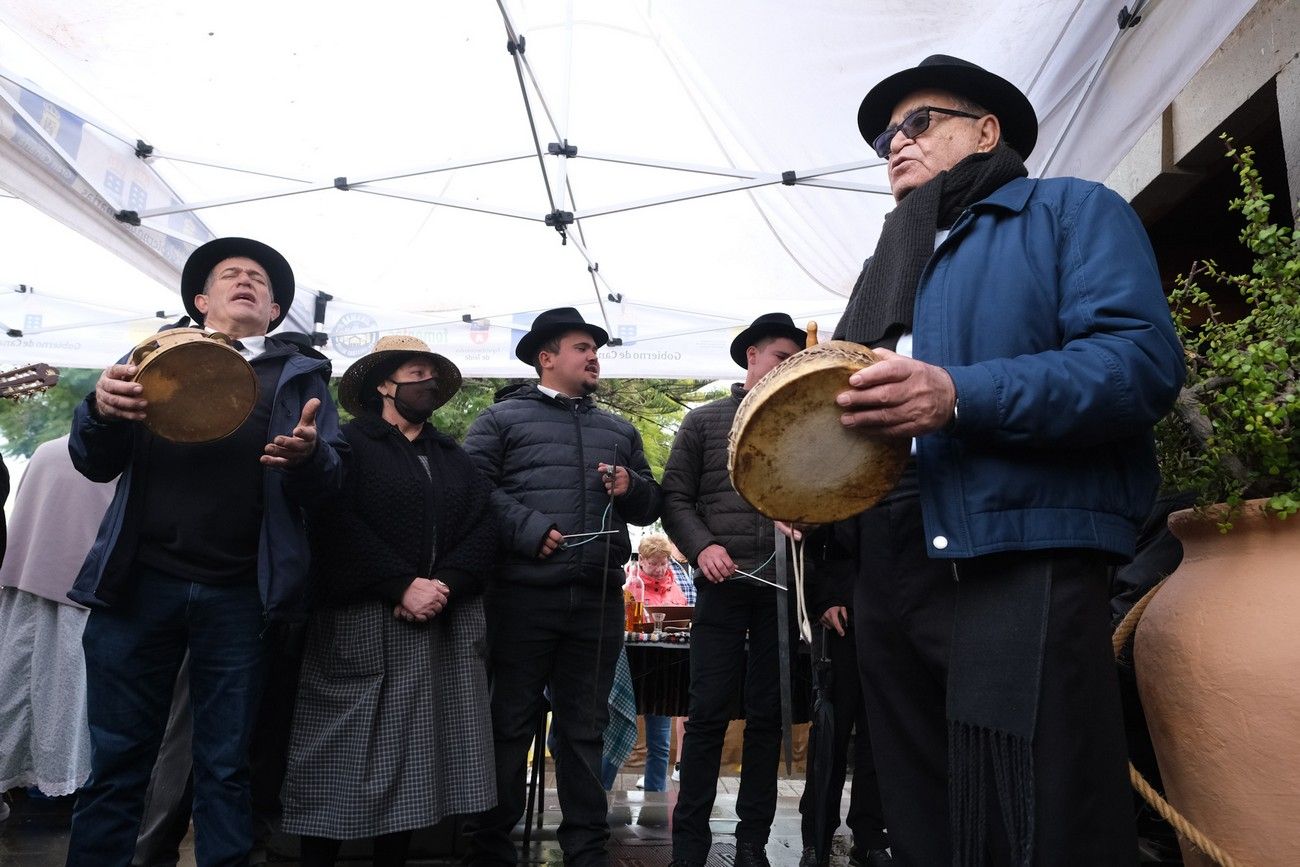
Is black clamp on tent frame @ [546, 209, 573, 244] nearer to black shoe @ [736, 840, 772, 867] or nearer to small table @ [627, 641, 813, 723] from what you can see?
small table @ [627, 641, 813, 723]

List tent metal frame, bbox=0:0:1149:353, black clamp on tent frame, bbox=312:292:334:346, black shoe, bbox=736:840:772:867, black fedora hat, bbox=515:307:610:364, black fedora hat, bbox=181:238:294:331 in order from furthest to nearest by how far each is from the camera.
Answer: black clamp on tent frame, bbox=312:292:334:346
tent metal frame, bbox=0:0:1149:353
black fedora hat, bbox=515:307:610:364
black shoe, bbox=736:840:772:867
black fedora hat, bbox=181:238:294:331

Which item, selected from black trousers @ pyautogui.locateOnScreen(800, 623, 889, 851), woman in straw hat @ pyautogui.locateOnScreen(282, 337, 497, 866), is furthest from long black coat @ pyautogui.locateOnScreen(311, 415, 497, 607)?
black trousers @ pyautogui.locateOnScreen(800, 623, 889, 851)

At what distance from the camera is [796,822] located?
544cm

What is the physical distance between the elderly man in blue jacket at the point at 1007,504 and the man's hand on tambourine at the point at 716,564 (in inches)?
78.1

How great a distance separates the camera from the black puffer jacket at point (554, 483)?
151 inches

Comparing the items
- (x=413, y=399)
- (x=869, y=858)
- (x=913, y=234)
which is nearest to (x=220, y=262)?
(x=413, y=399)

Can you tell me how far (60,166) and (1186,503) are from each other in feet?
17.9

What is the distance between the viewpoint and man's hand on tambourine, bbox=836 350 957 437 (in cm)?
161

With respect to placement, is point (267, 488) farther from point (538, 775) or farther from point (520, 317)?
point (520, 317)

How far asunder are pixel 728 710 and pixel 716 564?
66cm

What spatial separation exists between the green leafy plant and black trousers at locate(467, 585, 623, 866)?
2.31 m

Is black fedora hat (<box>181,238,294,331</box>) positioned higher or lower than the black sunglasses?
higher

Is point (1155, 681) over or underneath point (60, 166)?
underneath

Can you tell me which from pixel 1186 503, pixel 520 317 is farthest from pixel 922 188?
pixel 520 317
